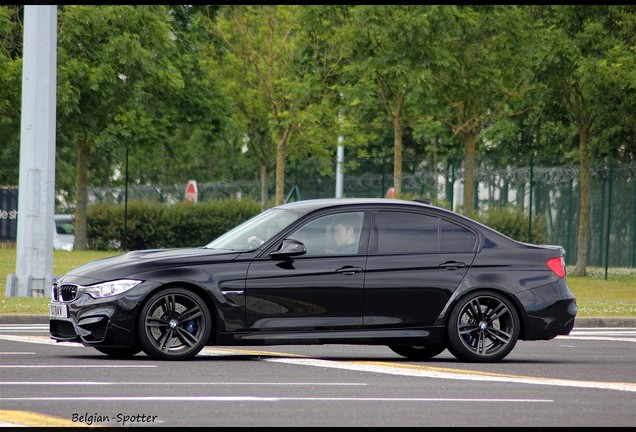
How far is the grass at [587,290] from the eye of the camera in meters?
20.8

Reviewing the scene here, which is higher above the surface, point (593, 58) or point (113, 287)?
point (593, 58)

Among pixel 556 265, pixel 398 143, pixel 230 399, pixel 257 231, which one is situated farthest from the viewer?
pixel 398 143

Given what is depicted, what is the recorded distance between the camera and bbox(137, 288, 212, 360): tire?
12.8m

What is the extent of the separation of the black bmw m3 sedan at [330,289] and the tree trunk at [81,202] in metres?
29.0

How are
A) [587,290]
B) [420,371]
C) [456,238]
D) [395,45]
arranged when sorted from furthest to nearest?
[395,45] < [587,290] < [456,238] < [420,371]

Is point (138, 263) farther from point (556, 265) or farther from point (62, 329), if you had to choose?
point (556, 265)

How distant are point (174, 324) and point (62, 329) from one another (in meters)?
1.12

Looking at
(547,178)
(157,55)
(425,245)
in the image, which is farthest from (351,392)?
(547,178)

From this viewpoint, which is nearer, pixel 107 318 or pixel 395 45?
pixel 107 318

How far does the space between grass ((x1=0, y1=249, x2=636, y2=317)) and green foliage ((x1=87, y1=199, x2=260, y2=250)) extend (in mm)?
1264

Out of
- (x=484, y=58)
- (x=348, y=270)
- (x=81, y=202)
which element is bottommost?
(x=348, y=270)

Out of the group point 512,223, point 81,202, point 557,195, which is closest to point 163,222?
point 81,202

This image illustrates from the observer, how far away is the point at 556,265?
14047 mm

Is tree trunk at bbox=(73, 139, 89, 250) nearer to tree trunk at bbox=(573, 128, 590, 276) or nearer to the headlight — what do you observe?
tree trunk at bbox=(573, 128, 590, 276)
